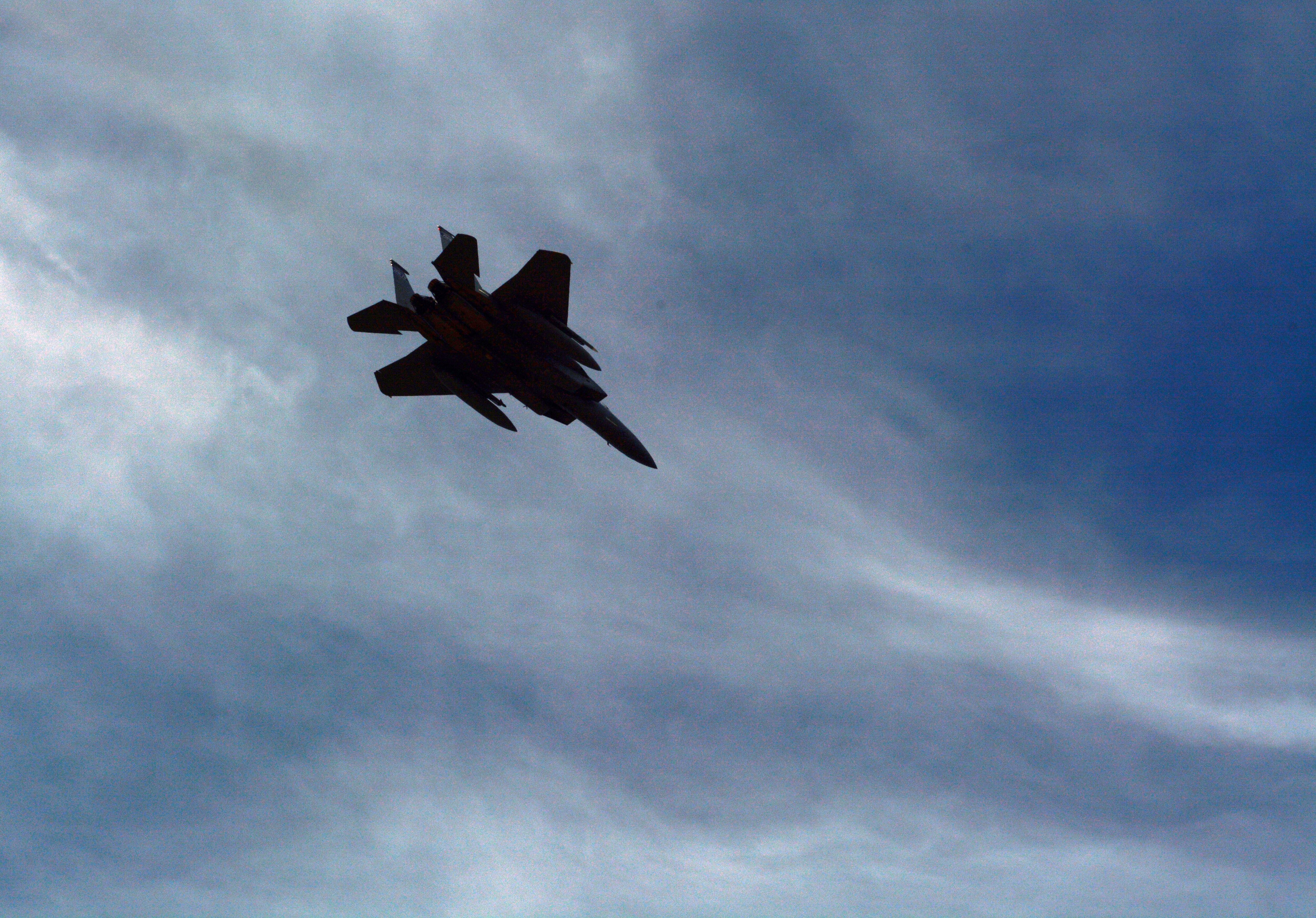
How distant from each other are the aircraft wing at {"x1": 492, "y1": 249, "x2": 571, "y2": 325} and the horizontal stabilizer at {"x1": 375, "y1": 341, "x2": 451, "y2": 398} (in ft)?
28.6

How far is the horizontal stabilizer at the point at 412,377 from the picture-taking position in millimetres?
52375

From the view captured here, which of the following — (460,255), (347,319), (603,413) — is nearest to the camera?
(460,255)

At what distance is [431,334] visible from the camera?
48281 millimetres

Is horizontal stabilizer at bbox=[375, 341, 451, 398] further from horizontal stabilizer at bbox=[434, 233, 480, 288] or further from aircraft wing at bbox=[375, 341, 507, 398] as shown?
horizontal stabilizer at bbox=[434, 233, 480, 288]

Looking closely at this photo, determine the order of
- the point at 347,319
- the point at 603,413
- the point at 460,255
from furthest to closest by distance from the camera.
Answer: the point at 603,413
the point at 347,319
the point at 460,255

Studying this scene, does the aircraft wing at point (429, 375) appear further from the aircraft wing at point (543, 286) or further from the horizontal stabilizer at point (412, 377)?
the aircraft wing at point (543, 286)

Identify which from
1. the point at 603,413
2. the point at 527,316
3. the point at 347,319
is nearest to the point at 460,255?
the point at 527,316

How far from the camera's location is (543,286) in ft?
149

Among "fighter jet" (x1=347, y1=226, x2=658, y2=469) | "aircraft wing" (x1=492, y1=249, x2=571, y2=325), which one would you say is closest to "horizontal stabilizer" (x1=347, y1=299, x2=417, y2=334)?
"fighter jet" (x1=347, y1=226, x2=658, y2=469)

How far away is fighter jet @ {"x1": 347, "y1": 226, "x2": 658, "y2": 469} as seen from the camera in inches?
1790

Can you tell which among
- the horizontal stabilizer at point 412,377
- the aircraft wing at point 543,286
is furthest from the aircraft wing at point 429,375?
the aircraft wing at point 543,286

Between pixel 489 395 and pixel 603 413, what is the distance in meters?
7.06

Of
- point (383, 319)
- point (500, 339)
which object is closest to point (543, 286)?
point (500, 339)

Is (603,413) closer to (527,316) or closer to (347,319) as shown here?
(527,316)
